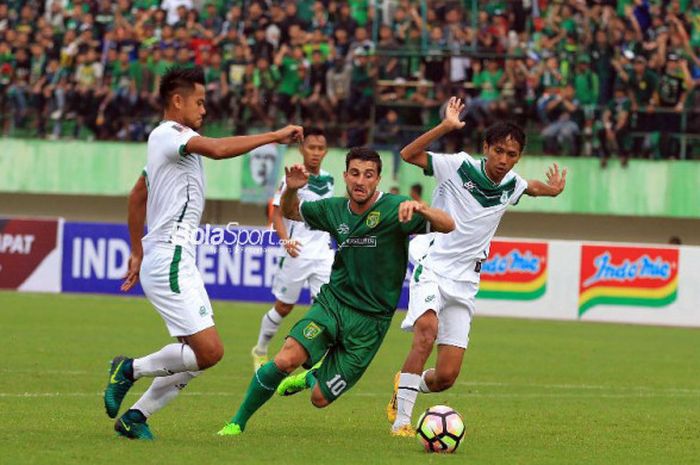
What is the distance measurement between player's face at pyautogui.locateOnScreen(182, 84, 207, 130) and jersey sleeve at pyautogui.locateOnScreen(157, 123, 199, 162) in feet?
0.54

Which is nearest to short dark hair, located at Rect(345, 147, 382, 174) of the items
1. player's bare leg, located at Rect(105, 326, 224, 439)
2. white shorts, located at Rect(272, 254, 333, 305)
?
player's bare leg, located at Rect(105, 326, 224, 439)

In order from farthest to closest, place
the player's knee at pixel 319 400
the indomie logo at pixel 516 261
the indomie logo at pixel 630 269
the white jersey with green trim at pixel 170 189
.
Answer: the indomie logo at pixel 516 261
the indomie logo at pixel 630 269
the player's knee at pixel 319 400
the white jersey with green trim at pixel 170 189

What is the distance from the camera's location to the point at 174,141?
9.43 meters

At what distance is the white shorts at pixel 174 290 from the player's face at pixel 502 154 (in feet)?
8.76

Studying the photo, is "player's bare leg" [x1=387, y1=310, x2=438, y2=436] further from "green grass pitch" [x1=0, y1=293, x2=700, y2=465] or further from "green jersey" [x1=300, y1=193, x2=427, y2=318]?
"green jersey" [x1=300, y1=193, x2=427, y2=318]

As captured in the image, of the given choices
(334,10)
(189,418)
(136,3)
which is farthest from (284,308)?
(136,3)

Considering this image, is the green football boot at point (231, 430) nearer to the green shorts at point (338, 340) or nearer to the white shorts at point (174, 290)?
the green shorts at point (338, 340)

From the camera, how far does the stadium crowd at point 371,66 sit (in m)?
28.8

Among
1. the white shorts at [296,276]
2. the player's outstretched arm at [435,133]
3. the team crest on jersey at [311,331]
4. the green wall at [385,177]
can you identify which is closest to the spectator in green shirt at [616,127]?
the green wall at [385,177]

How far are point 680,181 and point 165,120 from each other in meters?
22.1

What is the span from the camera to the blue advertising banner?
2789 cm

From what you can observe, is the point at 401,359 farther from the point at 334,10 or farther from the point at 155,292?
the point at 334,10

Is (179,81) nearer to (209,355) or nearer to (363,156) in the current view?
(363,156)

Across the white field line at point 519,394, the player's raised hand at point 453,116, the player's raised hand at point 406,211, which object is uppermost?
the player's raised hand at point 453,116
